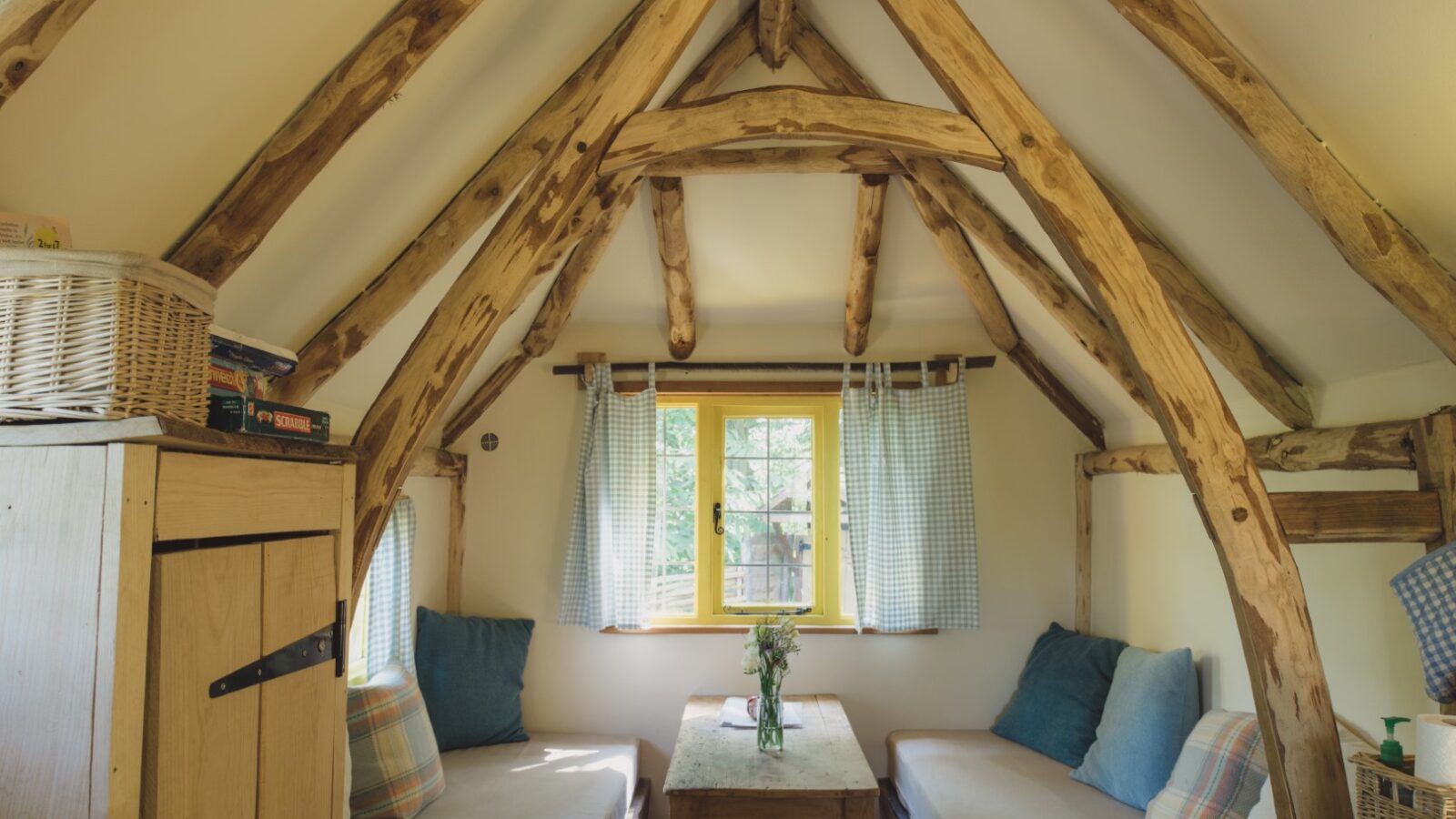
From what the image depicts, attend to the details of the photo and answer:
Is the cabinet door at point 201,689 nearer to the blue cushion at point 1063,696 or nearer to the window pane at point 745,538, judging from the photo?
the window pane at point 745,538

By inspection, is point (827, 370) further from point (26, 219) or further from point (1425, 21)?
point (26, 219)

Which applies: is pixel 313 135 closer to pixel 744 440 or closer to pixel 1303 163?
pixel 1303 163

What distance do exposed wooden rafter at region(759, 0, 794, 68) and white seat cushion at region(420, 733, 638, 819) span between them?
2.73 meters

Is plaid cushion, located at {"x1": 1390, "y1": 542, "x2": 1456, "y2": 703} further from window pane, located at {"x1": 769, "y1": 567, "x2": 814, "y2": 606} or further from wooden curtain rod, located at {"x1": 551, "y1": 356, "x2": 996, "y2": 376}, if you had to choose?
window pane, located at {"x1": 769, "y1": 567, "x2": 814, "y2": 606}

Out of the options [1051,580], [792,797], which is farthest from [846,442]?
[792,797]

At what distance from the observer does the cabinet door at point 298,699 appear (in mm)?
1431

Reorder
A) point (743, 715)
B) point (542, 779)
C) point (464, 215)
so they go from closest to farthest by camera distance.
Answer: point (464, 215)
point (542, 779)
point (743, 715)

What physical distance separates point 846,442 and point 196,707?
129 inches

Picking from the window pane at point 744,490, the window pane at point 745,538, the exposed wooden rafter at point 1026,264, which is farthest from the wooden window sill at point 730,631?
the exposed wooden rafter at point 1026,264

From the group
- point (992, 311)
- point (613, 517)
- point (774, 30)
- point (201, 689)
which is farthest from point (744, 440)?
point (201, 689)

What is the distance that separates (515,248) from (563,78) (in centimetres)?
79

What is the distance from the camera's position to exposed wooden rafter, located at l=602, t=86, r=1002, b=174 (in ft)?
7.43

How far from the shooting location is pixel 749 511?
432 centimetres

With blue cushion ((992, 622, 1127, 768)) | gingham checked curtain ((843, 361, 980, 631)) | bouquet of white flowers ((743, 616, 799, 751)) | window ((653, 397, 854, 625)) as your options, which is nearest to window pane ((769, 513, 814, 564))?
window ((653, 397, 854, 625))
